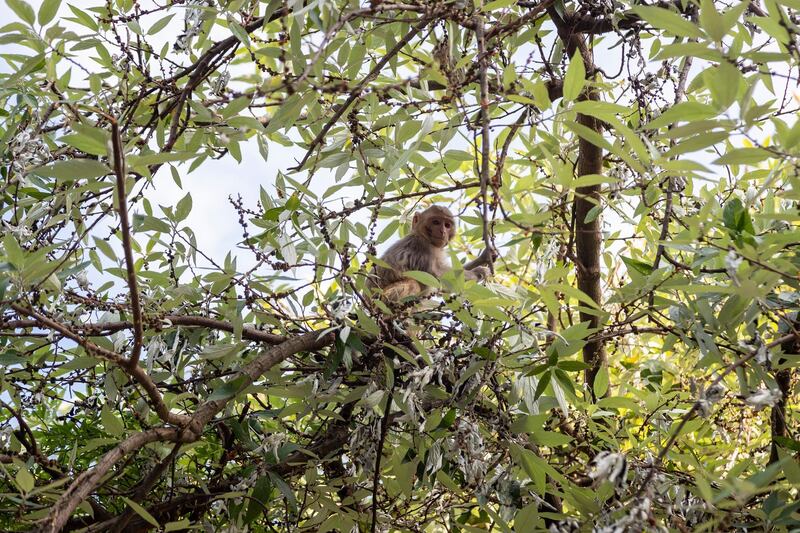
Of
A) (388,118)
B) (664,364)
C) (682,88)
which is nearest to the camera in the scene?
(388,118)

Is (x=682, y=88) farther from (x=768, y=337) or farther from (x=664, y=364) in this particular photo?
(x=664, y=364)

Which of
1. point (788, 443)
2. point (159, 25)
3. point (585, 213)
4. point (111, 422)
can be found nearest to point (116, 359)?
point (111, 422)

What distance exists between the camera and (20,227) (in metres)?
3.28

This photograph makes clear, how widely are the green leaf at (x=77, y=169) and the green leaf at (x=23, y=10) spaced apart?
5.04 ft

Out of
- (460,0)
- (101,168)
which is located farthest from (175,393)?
(460,0)

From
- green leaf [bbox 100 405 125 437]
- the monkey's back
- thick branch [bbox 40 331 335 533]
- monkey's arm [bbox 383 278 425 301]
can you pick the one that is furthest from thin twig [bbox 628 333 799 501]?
the monkey's back

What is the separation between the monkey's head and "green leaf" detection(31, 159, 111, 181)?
14.2 ft

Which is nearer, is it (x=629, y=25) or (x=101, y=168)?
(x=101, y=168)

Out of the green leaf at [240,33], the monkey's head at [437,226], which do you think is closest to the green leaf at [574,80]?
the green leaf at [240,33]

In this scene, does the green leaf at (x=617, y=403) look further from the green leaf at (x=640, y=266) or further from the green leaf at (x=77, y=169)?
the green leaf at (x=77, y=169)

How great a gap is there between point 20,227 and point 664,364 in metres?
3.96

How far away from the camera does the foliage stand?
2.50 m

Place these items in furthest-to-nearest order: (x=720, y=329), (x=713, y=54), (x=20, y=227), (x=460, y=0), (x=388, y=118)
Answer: (x=388, y=118), (x=20, y=227), (x=720, y=329), (x=460, y=0), (x=713, y=54)

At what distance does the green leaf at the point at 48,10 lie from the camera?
3.41 m
